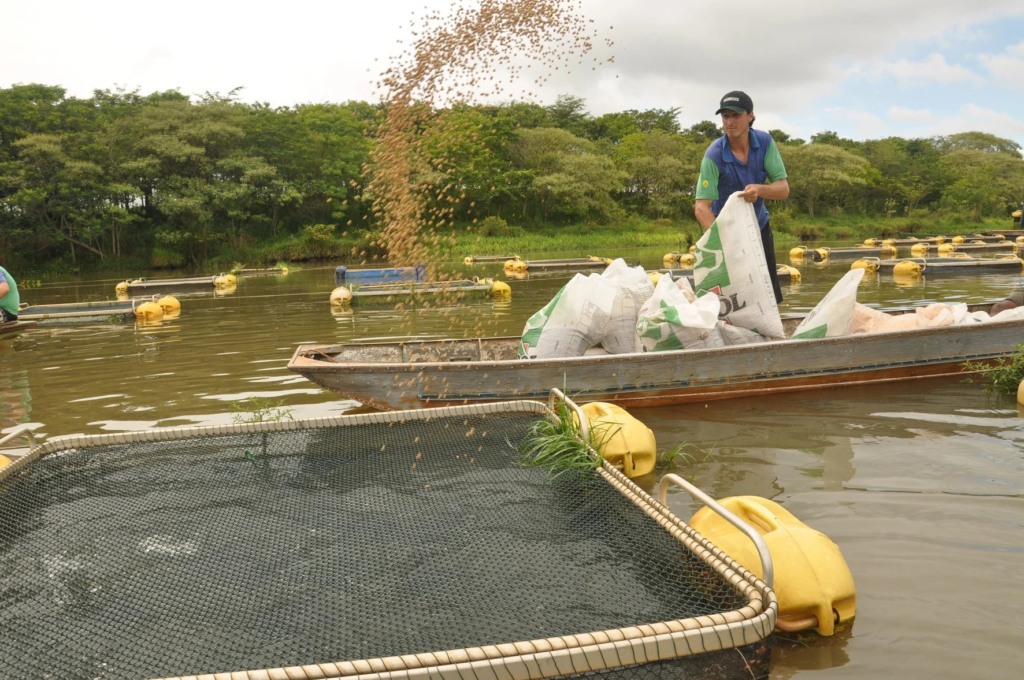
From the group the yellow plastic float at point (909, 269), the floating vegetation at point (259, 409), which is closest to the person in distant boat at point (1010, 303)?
the floating vegetation at point (259, 409)

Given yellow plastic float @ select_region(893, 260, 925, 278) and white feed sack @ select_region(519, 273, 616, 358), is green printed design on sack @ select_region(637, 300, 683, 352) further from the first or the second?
yellow plastic float @ select_region(893, 260, 925, 278)

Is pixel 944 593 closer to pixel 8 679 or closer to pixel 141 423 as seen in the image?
pixel 8 679

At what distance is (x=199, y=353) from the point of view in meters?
8.48

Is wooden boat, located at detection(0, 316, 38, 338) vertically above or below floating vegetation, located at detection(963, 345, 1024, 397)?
above

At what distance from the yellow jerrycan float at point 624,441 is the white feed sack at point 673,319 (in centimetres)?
122

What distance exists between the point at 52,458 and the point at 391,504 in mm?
1594

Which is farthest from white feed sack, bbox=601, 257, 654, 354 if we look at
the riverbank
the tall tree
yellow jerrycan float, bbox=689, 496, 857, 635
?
the tall tree

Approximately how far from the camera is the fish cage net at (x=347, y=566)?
1.76 meters

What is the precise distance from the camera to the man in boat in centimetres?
494

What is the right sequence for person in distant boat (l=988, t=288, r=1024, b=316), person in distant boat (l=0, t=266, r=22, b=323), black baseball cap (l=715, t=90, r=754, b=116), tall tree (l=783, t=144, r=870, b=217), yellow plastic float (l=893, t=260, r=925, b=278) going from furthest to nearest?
tall tree (l=783, t=144, r=870, b=217)
yellow plastic float (l=893, t=260, r=925, b=278)
person in distant boat (l=0, t=266, r=22, b=323)
person in distant boat (l=988, t=288, r=1024, b=316)
black baseball cap (l=715, t=90, r=754, b=116)

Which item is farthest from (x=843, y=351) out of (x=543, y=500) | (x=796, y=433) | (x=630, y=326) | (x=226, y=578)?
(x=226, y=578)

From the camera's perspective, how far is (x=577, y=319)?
4.98 metres

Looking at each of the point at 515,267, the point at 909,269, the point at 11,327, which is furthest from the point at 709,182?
the point at 515,267

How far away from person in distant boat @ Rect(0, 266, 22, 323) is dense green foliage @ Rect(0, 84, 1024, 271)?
978cm
